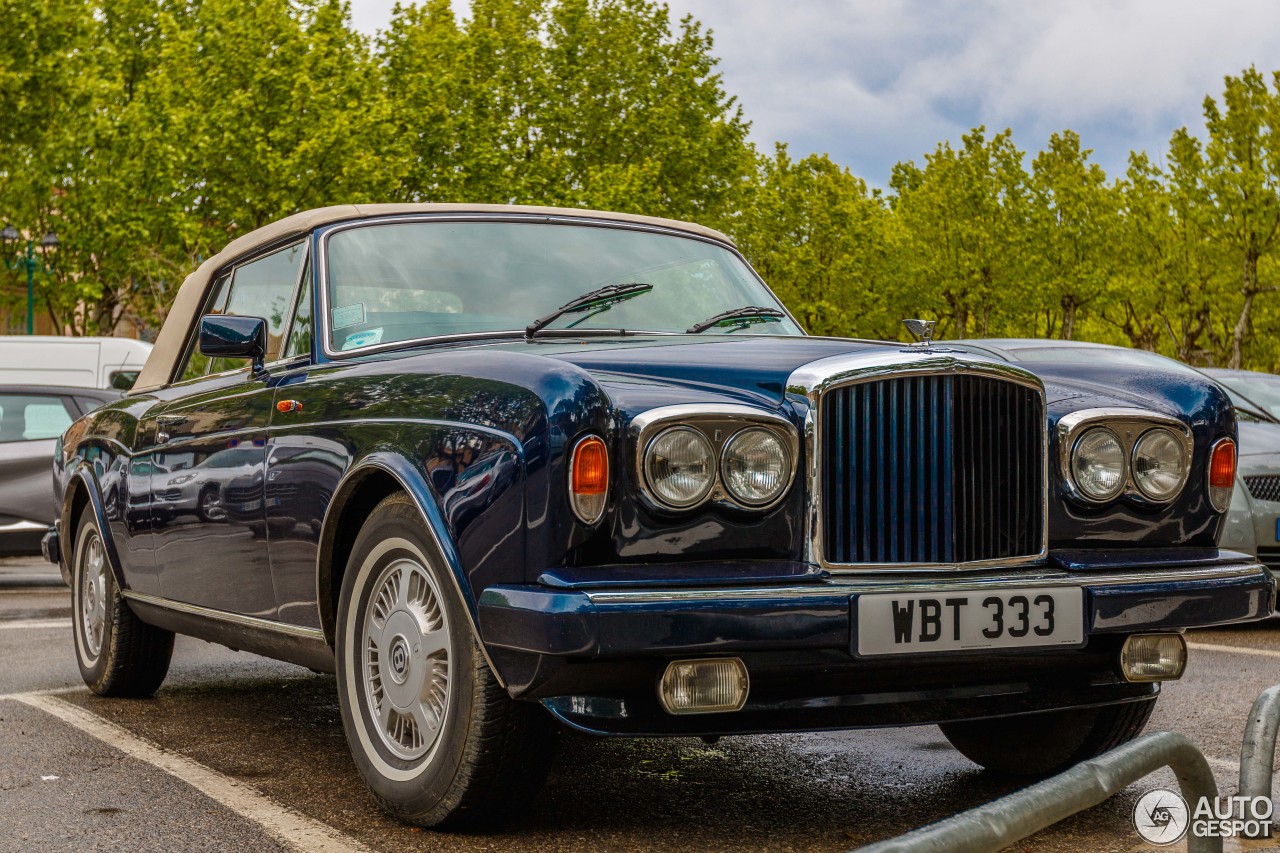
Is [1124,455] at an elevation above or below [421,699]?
above

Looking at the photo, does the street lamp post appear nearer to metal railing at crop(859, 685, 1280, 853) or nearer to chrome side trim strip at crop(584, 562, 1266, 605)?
chrome side trim strip at crop(584, 562, 1266, 605)

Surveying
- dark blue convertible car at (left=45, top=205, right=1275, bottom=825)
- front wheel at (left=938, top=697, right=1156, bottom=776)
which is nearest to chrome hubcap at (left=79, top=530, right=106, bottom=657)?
dark blue convertible car at (left=45, top=205, right=1275, bottom=825)

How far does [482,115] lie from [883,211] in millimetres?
14590

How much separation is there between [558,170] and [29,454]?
2759 cm

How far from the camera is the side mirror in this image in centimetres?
516

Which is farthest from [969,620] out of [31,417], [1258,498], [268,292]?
[31,417]

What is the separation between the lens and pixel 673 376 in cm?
387

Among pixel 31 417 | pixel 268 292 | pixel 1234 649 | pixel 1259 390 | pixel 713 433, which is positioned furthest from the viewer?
pixel 31 417

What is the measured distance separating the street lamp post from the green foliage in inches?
15.9

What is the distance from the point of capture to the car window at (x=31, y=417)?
1356 centimetres

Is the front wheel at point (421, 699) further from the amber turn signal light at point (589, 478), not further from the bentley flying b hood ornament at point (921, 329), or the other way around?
the bentley flying b hood ornament at point (921, 329)

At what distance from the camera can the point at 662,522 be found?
3609 mm

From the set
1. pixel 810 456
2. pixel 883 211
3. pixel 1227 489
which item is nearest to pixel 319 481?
pixel 810 456

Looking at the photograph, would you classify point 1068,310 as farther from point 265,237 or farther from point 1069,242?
point 265,237
